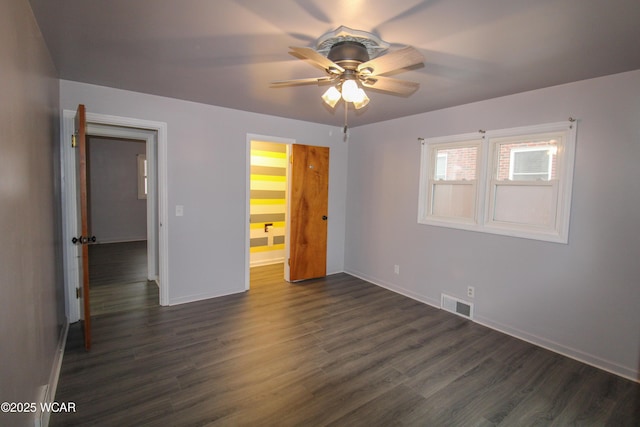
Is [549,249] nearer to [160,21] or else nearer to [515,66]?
[515,66]

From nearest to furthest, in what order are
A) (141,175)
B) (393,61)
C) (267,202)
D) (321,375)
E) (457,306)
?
(393,61) → (321,375) → (457,306) → (267,202) → (141,175)

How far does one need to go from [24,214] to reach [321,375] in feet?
Answer: 7.14

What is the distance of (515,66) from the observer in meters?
2.41

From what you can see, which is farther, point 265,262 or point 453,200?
point 265,262

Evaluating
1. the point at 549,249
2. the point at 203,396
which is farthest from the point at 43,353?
the point at 549,249

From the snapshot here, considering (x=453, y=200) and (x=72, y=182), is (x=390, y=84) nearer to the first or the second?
(x=453, y=200)

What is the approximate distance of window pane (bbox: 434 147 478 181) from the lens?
363 cm

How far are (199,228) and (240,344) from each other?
1.63 m

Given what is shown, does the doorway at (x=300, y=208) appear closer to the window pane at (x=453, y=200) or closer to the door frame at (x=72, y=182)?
the door frame at (x=72, y=182)

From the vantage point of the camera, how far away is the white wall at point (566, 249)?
2.51 metres

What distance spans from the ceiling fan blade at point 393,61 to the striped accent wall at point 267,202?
12.5 feet

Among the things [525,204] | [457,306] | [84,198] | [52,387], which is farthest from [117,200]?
[525,204]

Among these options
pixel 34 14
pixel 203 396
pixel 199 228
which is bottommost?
pixel 203 396

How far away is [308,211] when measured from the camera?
15.9 ft
